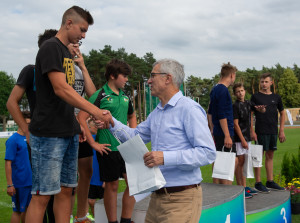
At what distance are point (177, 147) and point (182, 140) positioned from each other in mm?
63

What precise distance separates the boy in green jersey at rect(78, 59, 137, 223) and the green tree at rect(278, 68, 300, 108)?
Result: 8662 cm

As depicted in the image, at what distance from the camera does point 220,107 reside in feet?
16.8

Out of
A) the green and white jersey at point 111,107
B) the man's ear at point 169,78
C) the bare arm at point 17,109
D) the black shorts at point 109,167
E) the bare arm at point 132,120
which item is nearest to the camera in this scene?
the man's ear at point 169,78

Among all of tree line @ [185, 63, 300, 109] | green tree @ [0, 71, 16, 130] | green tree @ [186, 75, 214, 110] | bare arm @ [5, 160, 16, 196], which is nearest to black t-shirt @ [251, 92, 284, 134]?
bare arm @ [5, 160, 16, 196]

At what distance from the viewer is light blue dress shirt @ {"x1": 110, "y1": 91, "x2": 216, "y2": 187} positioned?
7.73ft

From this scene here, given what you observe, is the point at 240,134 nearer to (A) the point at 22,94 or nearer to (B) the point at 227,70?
(B) the point at 227,70

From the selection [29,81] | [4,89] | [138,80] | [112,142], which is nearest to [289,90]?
[138,80]

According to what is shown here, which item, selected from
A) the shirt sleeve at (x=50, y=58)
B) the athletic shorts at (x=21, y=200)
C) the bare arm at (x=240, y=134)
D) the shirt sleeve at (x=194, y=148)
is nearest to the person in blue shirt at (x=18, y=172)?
the athletic shorts at (x=21, y=200)

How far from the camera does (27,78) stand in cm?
316

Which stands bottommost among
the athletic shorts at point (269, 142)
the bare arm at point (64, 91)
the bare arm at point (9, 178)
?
the bare arm at point (9, 178)

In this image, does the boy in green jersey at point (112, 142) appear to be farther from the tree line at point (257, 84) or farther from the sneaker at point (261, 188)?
the tree line at point (257, 84)

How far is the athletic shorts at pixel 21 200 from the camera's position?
13.6 feet

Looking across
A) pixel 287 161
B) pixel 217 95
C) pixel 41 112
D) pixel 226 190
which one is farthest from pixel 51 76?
pixel 287 161

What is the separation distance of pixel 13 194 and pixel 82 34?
2.31 metres
